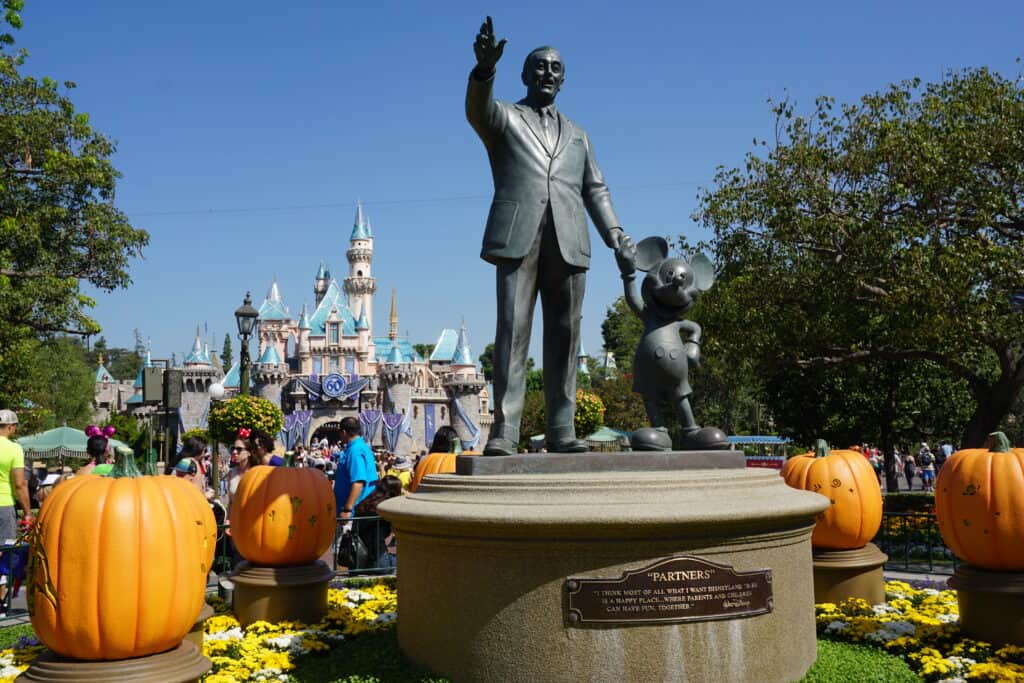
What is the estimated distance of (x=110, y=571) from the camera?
14.6 ft

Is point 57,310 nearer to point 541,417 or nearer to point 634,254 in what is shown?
point 634,254

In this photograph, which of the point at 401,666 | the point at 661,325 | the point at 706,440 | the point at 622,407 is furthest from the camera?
the point at 622,407

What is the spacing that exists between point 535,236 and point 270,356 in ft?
215

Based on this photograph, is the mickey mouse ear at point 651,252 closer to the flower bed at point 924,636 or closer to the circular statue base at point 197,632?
the flower bed at point 924,636

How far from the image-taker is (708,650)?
4.56 m

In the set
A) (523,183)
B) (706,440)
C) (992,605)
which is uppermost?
(523,183)

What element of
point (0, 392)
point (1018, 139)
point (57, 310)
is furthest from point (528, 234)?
point (0, 392)

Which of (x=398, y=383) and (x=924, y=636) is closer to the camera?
(x=924, y=636)

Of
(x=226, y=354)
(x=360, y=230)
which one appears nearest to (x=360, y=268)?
(x=360, y=230)

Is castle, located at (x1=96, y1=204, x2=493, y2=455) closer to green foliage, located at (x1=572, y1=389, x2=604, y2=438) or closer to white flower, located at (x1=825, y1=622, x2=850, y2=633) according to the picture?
green foliage, located at (x1=572, y1=389, x2=604, y2=438)

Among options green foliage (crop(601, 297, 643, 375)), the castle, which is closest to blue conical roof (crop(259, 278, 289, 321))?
the castle

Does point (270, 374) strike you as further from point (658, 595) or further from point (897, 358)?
point (658, 595)

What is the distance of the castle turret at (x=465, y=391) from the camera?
70.8m

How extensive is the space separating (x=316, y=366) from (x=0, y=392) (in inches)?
1930
